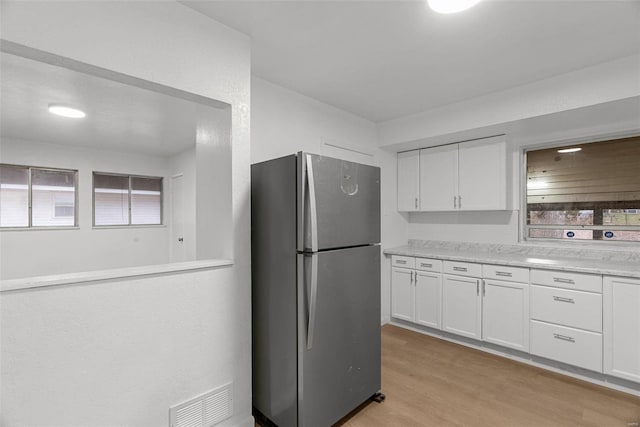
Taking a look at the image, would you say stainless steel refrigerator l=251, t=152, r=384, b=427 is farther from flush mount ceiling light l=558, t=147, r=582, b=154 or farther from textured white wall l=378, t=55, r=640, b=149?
flush mount ceiling light l=558, t=147, r=582, b=154

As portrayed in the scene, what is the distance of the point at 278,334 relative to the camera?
1835 mm

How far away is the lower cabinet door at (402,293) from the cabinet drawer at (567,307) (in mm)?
1213

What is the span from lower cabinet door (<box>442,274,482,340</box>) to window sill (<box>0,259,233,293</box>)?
2.46 meters

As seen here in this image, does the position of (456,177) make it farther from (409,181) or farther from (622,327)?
(622,327)

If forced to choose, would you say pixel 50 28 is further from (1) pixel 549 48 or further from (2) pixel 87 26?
(1) pixel 549 48

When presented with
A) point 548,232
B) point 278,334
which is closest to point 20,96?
point 278,334

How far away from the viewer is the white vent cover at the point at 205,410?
63.7 inches

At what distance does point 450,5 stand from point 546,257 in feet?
8.87

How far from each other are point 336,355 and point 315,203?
3.28ft

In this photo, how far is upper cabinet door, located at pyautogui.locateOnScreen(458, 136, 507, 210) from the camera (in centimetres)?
311

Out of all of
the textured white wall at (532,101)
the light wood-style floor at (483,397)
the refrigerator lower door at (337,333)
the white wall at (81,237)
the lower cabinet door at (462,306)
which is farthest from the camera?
the white wall at (81,237)

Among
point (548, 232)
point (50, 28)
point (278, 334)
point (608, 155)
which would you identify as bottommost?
point (278, 334)

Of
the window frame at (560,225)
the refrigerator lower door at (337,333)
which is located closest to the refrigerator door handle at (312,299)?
the refrigerator lower door at (337,333)

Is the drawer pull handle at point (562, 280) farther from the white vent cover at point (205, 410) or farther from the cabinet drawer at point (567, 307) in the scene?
the white vent cover at point (205, 410)
